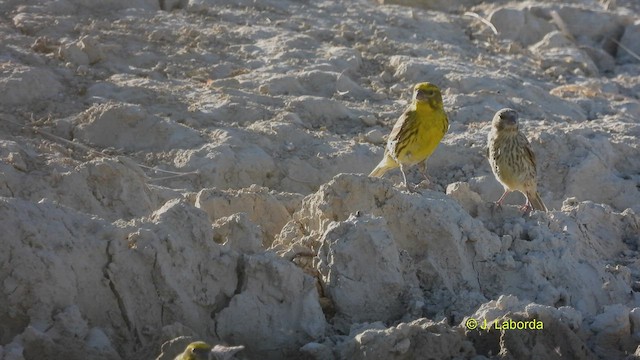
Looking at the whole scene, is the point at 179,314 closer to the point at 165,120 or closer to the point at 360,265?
the point at 360,265

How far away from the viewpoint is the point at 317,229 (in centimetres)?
799

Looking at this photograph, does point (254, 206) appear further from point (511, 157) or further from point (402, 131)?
point (511, 157)

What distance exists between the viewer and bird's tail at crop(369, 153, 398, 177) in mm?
10273

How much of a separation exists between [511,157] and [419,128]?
0.98 meters

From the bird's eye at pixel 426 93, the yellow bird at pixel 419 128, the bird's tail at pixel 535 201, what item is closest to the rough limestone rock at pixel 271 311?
the yellow bird at pixel 419 128

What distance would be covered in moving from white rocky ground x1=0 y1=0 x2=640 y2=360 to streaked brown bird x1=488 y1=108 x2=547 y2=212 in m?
0.40

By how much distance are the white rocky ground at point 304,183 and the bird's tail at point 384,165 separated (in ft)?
1.61

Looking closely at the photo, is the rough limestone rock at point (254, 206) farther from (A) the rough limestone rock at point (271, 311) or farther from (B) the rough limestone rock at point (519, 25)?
(B) the rough limestone rock at point (519, 25)

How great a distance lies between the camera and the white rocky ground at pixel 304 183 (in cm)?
668

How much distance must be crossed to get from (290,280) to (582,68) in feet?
30.0

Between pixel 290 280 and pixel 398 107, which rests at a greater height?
pixel 290 280

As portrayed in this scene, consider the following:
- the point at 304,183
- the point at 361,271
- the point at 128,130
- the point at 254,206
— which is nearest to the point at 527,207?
the point at 304,183

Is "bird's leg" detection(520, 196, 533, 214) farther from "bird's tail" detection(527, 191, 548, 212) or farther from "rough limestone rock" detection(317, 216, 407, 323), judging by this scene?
"rough limestone rock" detection(317, 216, 407, 323)

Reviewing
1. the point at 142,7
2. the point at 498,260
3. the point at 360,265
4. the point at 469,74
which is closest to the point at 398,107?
the point at 469,74
